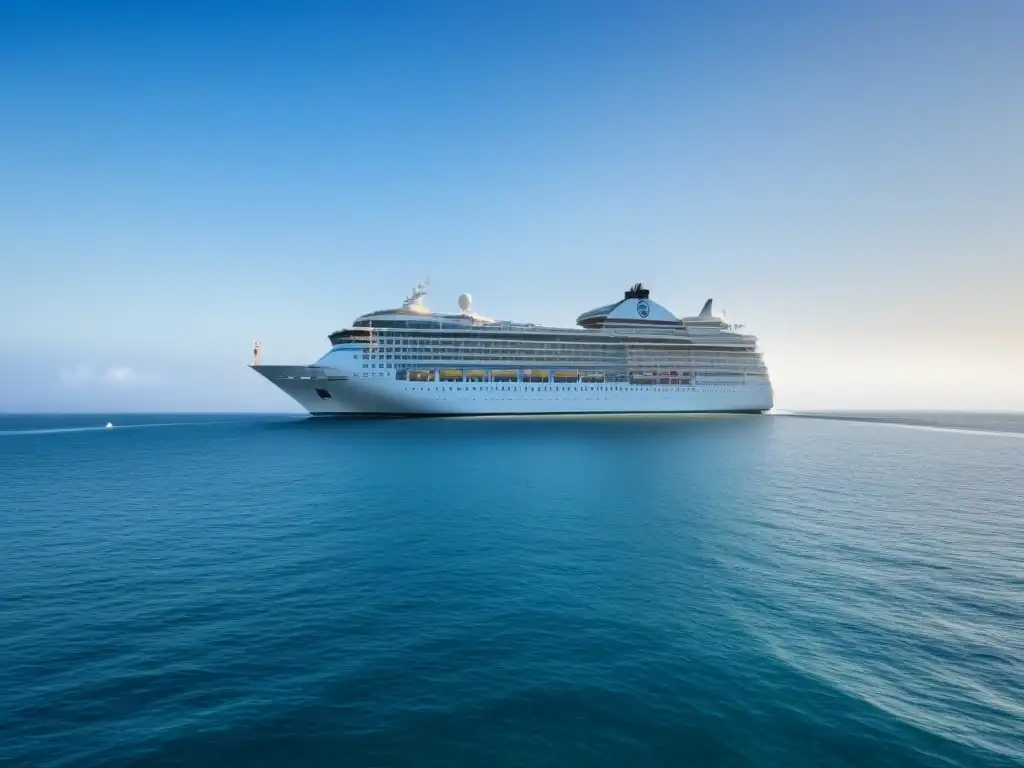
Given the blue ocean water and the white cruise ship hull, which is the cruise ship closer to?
the white cruise ship hull

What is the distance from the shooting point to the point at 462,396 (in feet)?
294

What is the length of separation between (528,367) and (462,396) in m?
14.2

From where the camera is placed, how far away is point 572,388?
95875mm

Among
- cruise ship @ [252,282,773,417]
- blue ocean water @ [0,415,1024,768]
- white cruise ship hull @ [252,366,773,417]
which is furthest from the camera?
cruise ship @ [252,282,773,417]

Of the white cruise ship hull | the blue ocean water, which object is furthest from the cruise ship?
the blue ocean water

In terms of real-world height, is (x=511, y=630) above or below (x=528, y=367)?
below

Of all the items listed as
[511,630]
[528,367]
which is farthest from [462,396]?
[511,630]

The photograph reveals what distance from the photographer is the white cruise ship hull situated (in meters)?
82.3

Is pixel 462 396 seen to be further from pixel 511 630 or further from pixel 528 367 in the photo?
pixel 511 630

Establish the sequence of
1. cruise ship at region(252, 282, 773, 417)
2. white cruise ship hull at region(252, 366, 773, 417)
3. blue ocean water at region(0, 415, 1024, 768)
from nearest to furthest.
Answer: blue ocean water at region(0, 415, 1024, 768) < white cruise ship hull at region(252, 366, 773, 417) < cruise ship at region(252, 282, 773, 417)

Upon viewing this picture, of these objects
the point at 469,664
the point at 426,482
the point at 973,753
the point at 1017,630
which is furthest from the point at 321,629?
the point at 426,482

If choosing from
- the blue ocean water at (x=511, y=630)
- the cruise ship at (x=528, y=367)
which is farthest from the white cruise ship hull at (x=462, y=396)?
the blue ocean water at (x=511, y=630)

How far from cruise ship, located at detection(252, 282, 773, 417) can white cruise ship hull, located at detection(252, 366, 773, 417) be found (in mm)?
192

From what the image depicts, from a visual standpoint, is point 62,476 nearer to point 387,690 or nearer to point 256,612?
point 256,612
